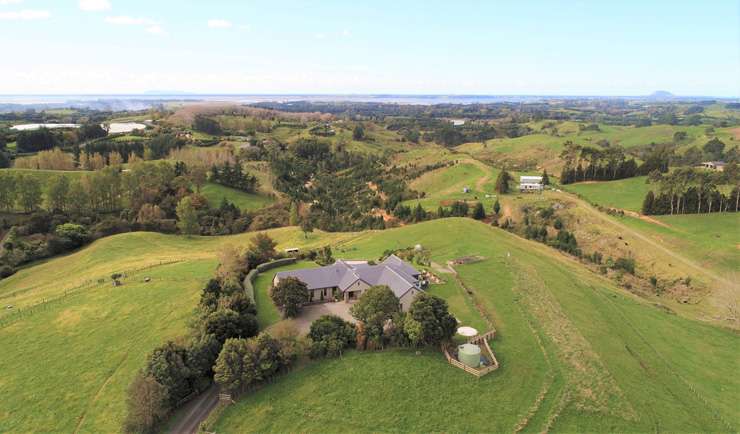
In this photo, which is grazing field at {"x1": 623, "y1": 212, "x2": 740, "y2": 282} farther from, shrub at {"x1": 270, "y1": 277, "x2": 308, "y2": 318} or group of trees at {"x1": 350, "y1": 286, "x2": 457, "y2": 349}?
shrub at {"x1": 270, "y1": 277, "x2": 308, "y2": 318}

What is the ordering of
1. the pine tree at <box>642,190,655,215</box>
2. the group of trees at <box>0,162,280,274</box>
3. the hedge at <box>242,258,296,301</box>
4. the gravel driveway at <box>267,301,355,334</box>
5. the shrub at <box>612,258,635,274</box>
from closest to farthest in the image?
the gravel driveway at <box>267,301,355,334</box>, the hedge at <box>242,258,296,301</box>, the shrub at <box>612,258,635,274</box>, the group of trees at <box>0,162,280,274</box>, the pine tree at <box>642,190,655,215</box>

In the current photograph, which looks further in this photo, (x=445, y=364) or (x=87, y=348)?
(x=87, y=348)

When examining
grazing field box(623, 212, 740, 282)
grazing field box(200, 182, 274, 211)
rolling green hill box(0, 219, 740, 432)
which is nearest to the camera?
rolling green hill box(0, 219, 740, 432)

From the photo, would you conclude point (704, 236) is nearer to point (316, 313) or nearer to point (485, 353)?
point (485, 353)

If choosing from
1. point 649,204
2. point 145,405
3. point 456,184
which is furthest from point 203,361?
point 456,184

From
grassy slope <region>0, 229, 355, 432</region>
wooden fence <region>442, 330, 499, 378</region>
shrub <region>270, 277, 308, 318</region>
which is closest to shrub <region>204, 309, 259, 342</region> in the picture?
shrub <region>270, 277, 308, 318</region>

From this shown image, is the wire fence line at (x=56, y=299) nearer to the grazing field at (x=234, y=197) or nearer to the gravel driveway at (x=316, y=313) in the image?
the gravel driveway at (x=316, y=313)
